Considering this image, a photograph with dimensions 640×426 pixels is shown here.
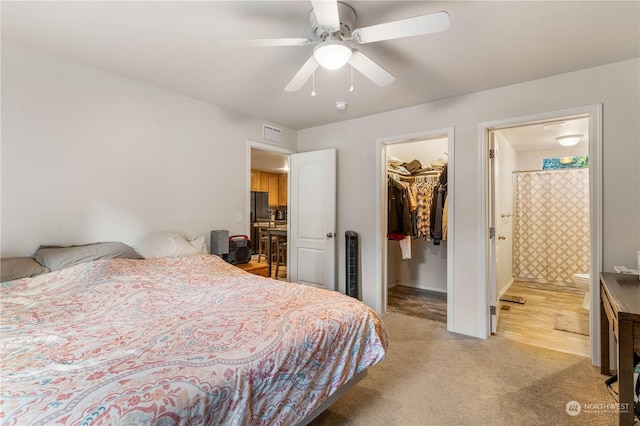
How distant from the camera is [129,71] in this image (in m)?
2.47

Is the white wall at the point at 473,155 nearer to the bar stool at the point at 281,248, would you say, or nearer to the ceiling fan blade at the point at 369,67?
the ceiling fan blade at the point at 369,67

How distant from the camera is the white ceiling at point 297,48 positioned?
1.70m

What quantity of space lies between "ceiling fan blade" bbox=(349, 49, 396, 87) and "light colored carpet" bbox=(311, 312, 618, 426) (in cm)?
213

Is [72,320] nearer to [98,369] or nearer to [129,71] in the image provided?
[98,369]

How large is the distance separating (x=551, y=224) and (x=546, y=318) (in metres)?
2.30

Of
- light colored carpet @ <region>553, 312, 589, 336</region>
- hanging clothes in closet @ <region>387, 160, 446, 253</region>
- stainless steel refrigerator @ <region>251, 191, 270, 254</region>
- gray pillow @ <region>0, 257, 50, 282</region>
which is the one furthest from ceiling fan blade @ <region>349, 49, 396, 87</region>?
stainless steel refrigerator @ <region>251, 191, 270, 254</region>

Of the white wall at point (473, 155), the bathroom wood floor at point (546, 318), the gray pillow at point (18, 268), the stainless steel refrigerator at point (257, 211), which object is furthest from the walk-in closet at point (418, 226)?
the stainless steel refrigerator at point (257, 211)

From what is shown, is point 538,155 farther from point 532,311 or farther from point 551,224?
point 532,311

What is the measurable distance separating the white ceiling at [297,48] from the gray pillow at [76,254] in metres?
1.43

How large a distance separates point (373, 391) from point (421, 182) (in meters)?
3.11

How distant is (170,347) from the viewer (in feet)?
3.88

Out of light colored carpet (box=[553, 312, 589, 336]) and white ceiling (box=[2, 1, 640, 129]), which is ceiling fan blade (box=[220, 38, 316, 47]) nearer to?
white ceiling (box=[2, 1, 640, 129])

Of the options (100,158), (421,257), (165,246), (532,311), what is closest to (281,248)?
(421,257)

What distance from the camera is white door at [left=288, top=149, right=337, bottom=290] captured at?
3.80 m
